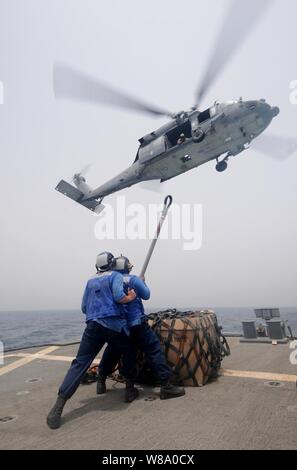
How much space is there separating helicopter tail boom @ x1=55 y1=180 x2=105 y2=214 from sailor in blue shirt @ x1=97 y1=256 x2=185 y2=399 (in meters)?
13.1

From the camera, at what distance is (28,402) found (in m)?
4.53

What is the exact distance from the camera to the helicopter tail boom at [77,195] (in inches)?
692

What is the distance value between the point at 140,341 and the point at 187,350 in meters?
0.75

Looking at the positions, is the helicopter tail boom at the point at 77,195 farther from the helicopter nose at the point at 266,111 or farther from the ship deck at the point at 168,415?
the ship deck at the point at 168,415

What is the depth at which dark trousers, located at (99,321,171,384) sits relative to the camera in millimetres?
4434

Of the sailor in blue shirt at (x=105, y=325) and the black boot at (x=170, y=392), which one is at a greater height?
the sailor in blue shirt at (x=105, y=325)

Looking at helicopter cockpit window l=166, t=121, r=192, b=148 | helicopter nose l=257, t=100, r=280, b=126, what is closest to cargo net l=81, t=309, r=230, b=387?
helicopter cockpit window l=166, t=121, r=192, b=148

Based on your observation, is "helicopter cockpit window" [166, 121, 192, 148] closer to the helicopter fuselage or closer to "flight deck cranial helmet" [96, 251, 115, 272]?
the helicopter fuselage

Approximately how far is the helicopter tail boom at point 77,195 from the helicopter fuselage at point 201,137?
181 inches

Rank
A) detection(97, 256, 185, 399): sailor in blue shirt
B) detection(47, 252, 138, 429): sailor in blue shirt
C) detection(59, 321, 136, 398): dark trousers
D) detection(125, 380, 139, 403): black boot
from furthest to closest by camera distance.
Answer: detection(97, 256, 185, 399): sailor in blue shirt, detection(125, 380, 139, 403): black boot, detection(47, 252, 138, 429): sailor in blue shirt, detection(59, 321, 136, 398): dark trousers

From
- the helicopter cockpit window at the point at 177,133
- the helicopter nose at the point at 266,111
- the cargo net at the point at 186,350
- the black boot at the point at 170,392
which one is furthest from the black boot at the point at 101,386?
the helicopter nose at the point at 266,111
